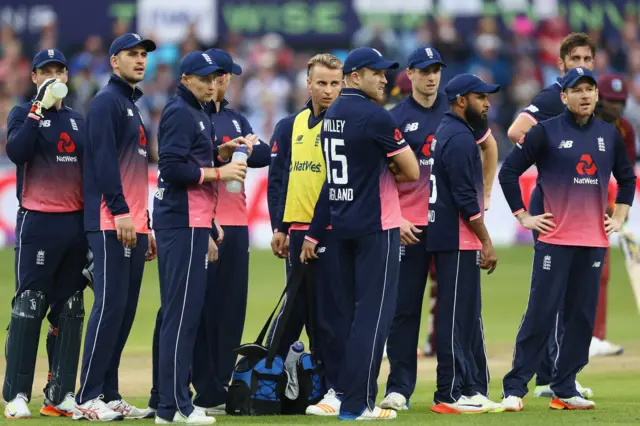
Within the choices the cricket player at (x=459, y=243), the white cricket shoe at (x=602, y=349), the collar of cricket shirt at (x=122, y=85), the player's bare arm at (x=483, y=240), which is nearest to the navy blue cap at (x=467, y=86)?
the cricket player at (x=459, y=243)

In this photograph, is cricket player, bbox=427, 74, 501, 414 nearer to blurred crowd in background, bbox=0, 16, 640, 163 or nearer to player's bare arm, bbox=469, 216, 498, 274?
player's bare arm, bbox=469, 216, 498, 274

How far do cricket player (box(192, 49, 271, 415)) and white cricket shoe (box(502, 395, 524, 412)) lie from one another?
2.15m

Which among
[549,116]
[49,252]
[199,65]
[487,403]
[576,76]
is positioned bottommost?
[487,403]

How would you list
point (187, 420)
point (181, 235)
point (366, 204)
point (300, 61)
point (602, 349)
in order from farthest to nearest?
point (300, 61) < point (602, 349) < point (366, 204) < point (181, 235) < point (187, 420)

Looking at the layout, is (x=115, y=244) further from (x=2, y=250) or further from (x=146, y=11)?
(x=146, y=11)

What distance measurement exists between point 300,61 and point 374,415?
2028 centimetres

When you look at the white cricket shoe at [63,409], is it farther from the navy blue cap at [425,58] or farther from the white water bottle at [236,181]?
the navy blue cap at [425,58]

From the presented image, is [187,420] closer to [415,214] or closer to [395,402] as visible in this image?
[395,402]

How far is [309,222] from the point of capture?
10.0 metres

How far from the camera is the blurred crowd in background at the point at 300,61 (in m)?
27.1

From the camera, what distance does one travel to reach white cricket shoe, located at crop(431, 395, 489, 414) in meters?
9.38

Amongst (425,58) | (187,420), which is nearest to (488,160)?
(425,58)

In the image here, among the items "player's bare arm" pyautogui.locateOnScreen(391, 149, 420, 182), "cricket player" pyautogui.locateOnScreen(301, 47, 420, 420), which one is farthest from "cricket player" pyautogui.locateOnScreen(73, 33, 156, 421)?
"player's bare arm" pyautogui.locateOnScreen(391, 149, 420, 182)

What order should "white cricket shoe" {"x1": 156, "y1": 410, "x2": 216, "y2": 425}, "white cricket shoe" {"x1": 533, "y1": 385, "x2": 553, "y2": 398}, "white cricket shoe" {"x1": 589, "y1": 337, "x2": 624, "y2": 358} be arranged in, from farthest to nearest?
1. "white cricket shoe" {"x1": 589, "y1": 337, "x2": 624, "y2": 358}
2. "white cricket shoe" {"x1": 533, "y1": 385, "x2": 553, "y2": 398}
3. "white cricket shoe" {"x1": 156, "y1": 410, "x2": 216, "y2": 425}
